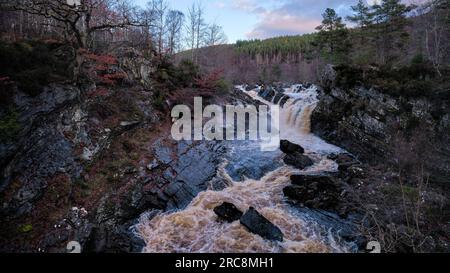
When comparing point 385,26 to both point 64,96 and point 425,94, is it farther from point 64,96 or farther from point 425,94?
point 64,96

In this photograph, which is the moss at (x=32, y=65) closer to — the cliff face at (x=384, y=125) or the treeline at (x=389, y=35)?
the cliff face at (x=384, y=125)

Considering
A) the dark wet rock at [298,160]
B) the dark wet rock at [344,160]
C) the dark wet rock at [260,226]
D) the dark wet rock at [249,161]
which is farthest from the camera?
the dark wet rock at [298,160]

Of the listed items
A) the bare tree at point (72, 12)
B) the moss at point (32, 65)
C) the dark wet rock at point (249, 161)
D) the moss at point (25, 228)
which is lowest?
the moss at point (25, 228)

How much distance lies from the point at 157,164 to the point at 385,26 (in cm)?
2618

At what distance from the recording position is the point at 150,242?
848 centimetres

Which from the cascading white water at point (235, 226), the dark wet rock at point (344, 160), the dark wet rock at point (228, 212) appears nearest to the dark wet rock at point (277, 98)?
the dark wet rock at point (344, 160)

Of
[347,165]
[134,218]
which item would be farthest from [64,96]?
[347,165]

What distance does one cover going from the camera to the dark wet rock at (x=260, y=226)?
8.60 metres

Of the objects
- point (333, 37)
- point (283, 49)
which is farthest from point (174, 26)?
point (283, 49)

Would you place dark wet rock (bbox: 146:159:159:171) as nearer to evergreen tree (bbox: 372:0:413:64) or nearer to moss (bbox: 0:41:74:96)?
moss (bbox: 0:41:74:96)

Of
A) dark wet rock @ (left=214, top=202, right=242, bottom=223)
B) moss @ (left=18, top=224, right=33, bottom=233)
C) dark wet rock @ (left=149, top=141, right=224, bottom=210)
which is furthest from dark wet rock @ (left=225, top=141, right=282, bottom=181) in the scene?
moss @ (left=18, top=224, right=33, bottom=233)

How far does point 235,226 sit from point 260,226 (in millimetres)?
865

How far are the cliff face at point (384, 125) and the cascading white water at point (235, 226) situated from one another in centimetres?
488

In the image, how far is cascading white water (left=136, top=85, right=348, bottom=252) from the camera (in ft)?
27.1
